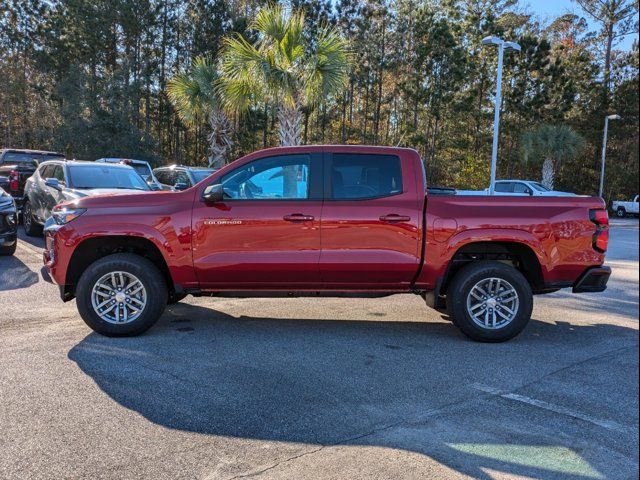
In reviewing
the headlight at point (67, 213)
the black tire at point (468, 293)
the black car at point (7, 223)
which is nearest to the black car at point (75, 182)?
the black car at point (7, 223)

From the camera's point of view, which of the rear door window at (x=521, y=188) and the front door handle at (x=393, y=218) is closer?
the front door handle at (x=393, y=218)

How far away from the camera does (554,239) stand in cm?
565

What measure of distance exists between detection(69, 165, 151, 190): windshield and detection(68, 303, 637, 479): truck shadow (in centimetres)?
508

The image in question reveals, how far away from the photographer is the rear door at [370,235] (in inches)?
222

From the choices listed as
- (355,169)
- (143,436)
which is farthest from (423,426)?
(355,169)

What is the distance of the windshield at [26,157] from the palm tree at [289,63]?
6.29 meters

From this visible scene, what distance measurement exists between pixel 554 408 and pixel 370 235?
241 cm

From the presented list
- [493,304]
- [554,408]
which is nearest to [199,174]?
[493,304]

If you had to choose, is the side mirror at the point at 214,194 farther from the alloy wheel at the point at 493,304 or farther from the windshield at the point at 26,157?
the windshield at the point at 26,157

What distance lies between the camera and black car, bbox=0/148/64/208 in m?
15.1

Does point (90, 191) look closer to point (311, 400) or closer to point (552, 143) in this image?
point (311, 400)

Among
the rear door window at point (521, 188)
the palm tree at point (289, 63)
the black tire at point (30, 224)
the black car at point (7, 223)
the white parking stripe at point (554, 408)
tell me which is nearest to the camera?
the white parking stripe at point (554, 408)

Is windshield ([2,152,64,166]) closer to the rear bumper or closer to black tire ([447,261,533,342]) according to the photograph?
black tire ([447,261,533,342])

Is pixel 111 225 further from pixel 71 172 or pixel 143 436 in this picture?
pixel 71 172
